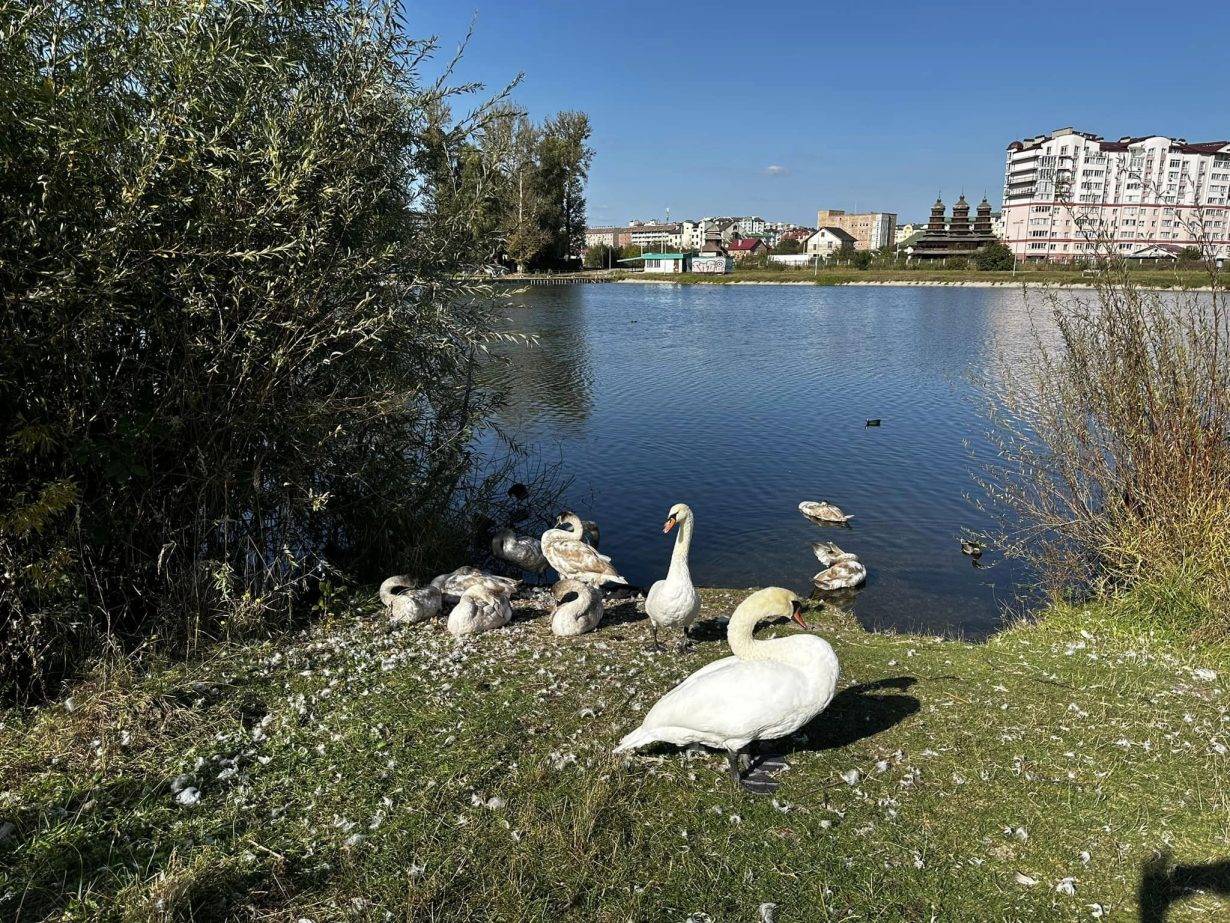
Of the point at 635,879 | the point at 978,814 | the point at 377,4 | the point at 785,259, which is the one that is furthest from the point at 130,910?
the point at 785,259

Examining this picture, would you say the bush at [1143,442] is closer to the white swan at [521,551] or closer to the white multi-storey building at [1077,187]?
the white swan at [521,551]

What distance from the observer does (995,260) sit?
12588 centimetres

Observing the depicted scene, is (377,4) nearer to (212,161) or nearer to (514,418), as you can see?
(212,161)

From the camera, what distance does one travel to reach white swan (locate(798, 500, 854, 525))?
20000mm

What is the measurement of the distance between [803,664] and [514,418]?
77.9ft

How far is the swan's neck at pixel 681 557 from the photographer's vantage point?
1063 centimetres

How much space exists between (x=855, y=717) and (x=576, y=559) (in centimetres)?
684

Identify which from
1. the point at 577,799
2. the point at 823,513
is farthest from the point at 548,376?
the point at 577,799

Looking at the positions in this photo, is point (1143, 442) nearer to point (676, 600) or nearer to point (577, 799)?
point (676, 600)

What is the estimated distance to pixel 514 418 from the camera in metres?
29.9

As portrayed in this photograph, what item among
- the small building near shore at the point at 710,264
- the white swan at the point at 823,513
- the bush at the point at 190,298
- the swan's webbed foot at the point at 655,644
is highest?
the small building near shore at the point at 710,264

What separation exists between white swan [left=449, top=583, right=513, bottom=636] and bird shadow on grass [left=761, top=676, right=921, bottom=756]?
5002mm

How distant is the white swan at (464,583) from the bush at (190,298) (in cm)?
220

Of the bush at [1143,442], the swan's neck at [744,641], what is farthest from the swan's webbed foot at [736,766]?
the bush at [1143,442]
